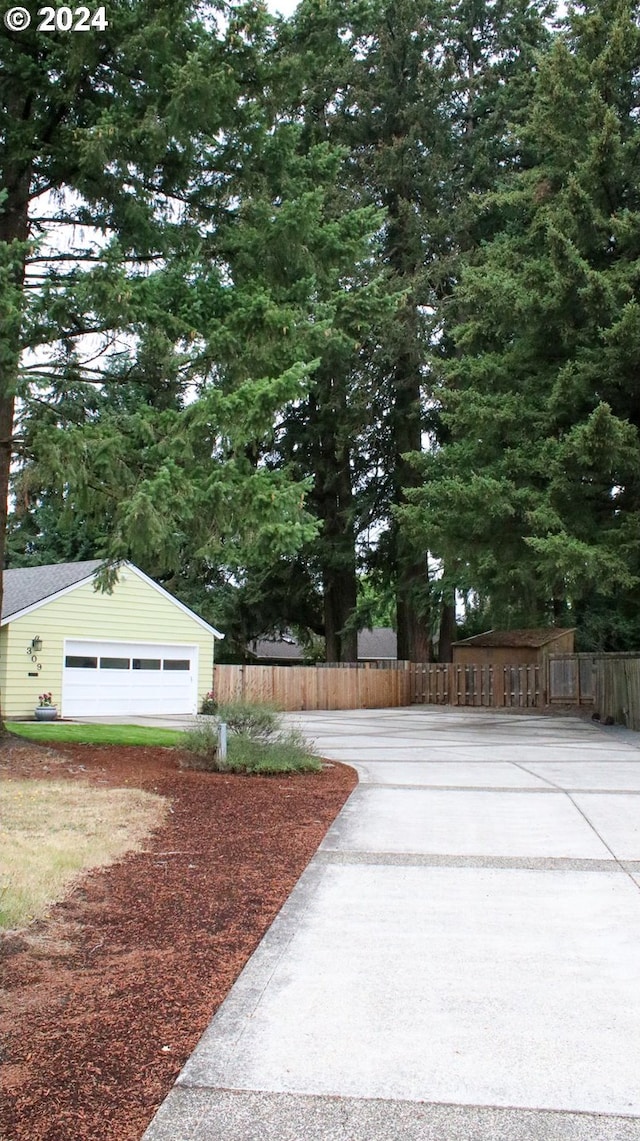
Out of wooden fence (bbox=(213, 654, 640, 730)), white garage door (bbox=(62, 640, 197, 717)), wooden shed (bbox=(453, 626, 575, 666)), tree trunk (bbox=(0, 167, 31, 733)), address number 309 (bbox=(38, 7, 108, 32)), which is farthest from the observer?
wooden shed (bbox=(453, 626, 575, 666))

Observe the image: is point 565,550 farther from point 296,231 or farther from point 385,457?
point 385,457

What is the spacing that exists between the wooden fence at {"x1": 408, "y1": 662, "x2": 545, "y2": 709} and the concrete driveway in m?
18.6

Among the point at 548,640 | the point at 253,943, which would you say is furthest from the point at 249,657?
the point at 253,943

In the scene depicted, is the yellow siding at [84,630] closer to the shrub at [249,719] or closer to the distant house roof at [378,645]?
the shrub at [249,719]

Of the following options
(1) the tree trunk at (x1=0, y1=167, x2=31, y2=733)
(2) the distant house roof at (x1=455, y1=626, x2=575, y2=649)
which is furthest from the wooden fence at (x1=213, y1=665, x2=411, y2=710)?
(1) the tree trunk at (x1=0, y1=167, x2=31, y2=733)

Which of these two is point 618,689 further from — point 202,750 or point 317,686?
point 202,750

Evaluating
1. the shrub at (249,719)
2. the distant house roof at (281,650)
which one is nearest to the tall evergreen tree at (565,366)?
the shrub at (249,719)

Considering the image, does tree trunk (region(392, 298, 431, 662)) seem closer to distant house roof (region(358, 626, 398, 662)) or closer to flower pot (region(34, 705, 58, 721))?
flower pot (region(34, 705, 58, 721))

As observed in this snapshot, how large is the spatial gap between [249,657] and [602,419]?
83.1 ft

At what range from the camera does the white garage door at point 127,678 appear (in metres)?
21.4

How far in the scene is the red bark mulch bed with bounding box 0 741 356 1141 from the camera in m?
2.75

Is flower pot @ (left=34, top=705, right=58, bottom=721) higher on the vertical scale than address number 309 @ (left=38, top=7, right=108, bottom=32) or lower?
lower

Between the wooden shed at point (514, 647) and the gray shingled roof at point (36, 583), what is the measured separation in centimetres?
1206

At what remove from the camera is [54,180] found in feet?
34.1
